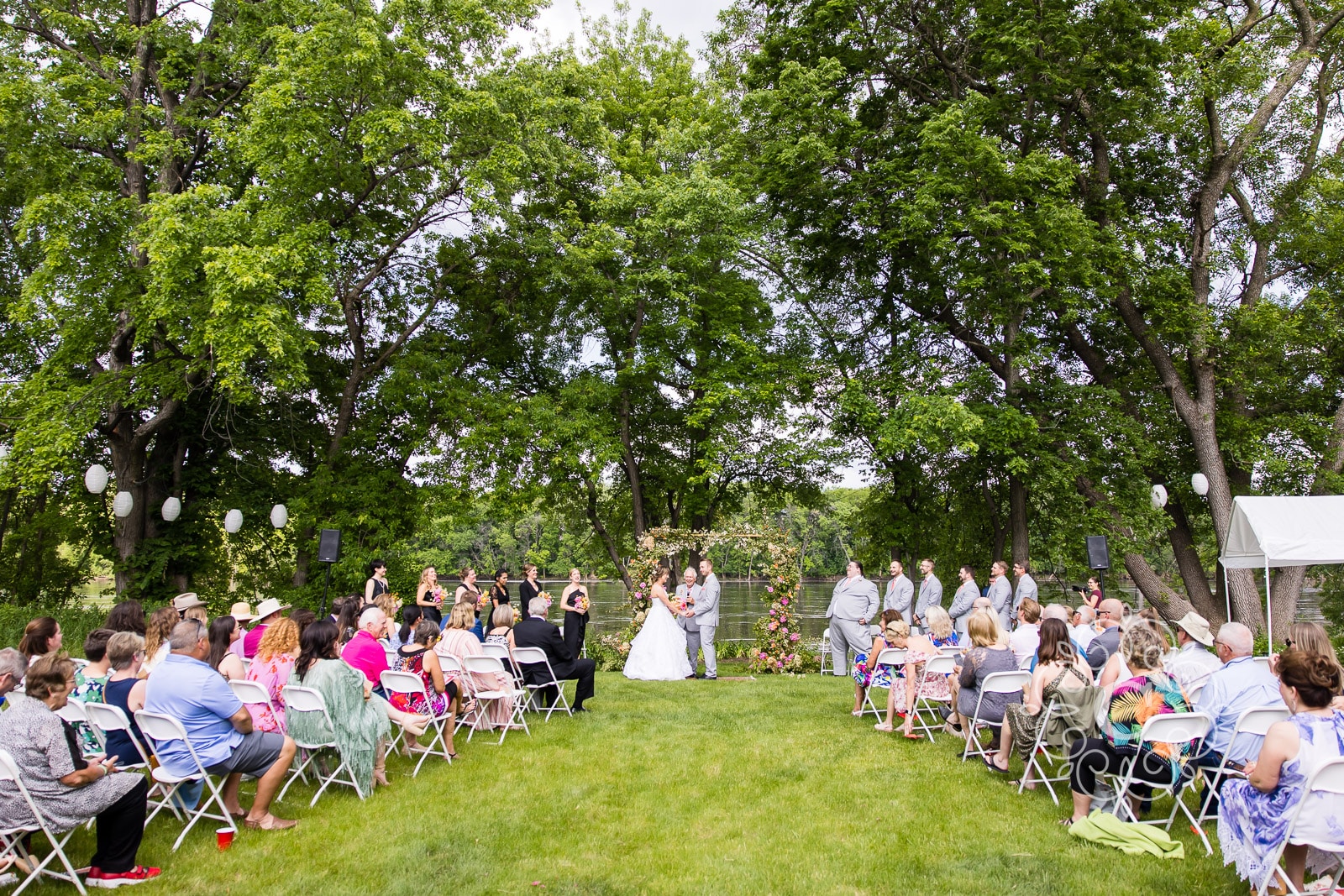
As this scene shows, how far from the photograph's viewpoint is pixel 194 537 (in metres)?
15.5

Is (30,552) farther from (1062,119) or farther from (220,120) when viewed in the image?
(1062,119)

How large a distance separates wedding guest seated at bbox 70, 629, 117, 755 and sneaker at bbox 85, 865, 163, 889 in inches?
35.6

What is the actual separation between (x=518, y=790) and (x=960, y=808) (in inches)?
112

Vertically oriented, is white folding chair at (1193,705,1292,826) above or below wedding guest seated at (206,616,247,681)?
below

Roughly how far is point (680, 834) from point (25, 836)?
10.5 ft

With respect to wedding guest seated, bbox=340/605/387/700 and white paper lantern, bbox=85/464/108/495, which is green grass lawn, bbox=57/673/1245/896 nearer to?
wedding guest seated, bbox=340/605/387/700

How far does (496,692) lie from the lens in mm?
6867

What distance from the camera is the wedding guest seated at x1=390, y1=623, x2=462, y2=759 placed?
20.5ft

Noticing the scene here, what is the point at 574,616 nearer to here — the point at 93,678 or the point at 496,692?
the point at 496,692

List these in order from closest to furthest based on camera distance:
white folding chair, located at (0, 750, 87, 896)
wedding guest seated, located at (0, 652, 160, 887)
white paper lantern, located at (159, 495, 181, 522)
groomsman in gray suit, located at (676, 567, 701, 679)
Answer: white folding chair, located at (0, 750, 87, 896), wedding guest seated, located at (0, 652, 160, 887), groomsman in gray suit, located at (676, 567, 701, 679), white paper lantern, located at (159, 495, 181, 522)

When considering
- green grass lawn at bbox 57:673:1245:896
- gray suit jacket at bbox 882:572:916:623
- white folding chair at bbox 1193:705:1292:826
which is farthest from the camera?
gray suit jacket at bbox 882:572:916:623

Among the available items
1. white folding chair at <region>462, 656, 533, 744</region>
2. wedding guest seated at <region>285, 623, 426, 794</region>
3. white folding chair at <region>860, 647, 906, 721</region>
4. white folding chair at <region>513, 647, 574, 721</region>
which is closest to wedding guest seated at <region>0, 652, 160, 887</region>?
Answer: wedding guest seated at <region>285, 623, 426, 794</region>

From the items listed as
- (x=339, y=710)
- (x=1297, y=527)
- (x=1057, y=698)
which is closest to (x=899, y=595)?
(x=1297, y=527)

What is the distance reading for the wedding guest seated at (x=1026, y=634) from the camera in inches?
270
